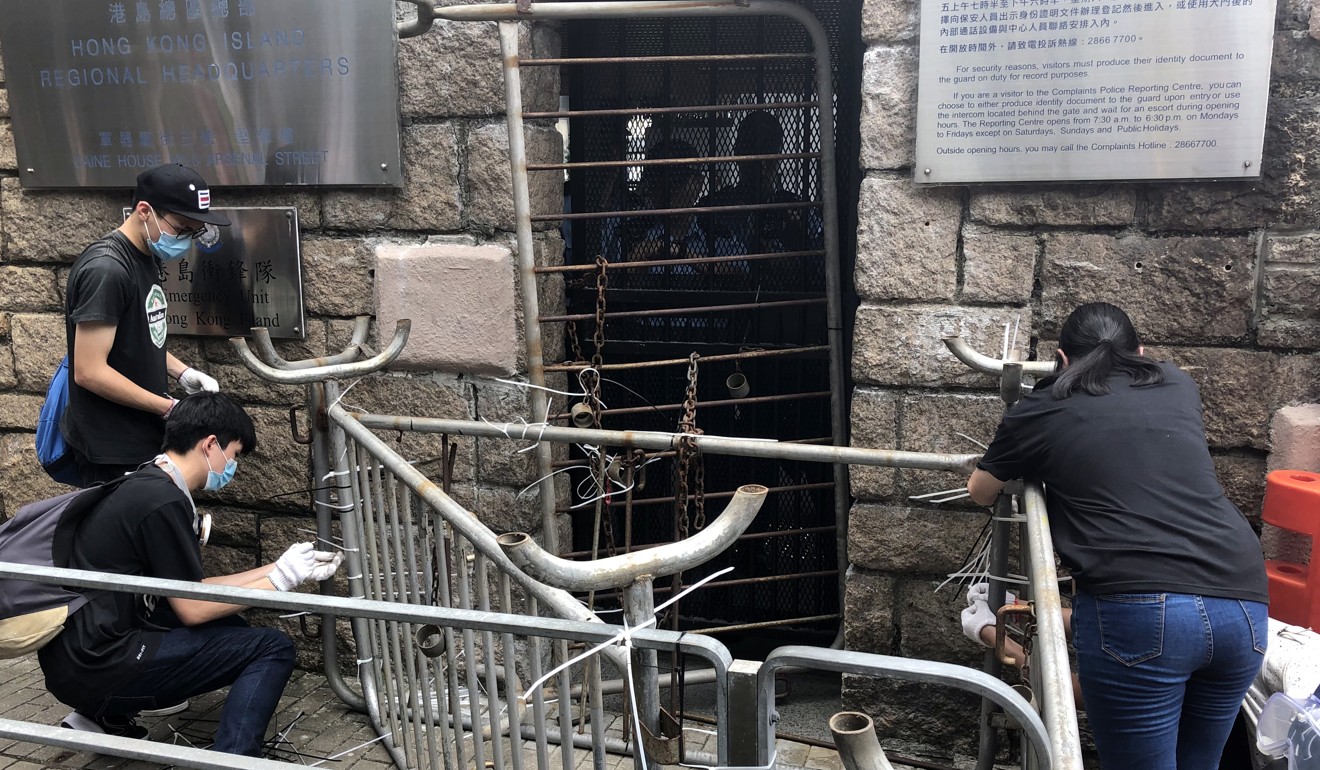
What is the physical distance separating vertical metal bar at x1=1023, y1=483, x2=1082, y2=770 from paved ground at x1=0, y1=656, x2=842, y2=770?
50.7 inches

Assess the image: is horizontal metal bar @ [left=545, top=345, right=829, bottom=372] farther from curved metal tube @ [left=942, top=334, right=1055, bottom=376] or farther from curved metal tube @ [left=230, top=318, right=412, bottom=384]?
curved metal tube @ [left=942, top=334, right=1055, bottom=376]

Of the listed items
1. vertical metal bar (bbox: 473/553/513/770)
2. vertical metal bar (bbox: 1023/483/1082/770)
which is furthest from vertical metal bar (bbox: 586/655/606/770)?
vertical metal bar (bbox: 1023/483/1082/770)

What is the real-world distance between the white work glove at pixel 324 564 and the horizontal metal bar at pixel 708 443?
1.42 feet

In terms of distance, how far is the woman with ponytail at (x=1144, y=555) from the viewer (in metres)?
2.43

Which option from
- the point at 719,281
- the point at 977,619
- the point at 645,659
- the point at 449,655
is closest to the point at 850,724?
the point at 645,659

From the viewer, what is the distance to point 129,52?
4.02 metres

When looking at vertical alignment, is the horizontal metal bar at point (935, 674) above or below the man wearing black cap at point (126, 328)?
below

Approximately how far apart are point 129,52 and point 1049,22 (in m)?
3.29

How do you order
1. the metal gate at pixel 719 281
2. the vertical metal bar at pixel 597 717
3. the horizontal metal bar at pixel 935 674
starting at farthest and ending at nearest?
the metal gate at pixel 719 281 < the vertical metal bar at pixel 597 717 < the horizontal metal bar at pixel 935 674

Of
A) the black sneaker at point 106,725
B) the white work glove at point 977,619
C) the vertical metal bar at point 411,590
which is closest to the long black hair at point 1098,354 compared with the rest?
the white work glove at point 977,619

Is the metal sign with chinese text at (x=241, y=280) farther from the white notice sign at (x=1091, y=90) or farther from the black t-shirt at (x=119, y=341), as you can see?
the white notice sign at (x=1091, y=90)

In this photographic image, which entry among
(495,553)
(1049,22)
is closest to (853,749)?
(495,553)

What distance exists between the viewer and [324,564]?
334cm

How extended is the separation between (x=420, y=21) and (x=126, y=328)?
4.60ft
